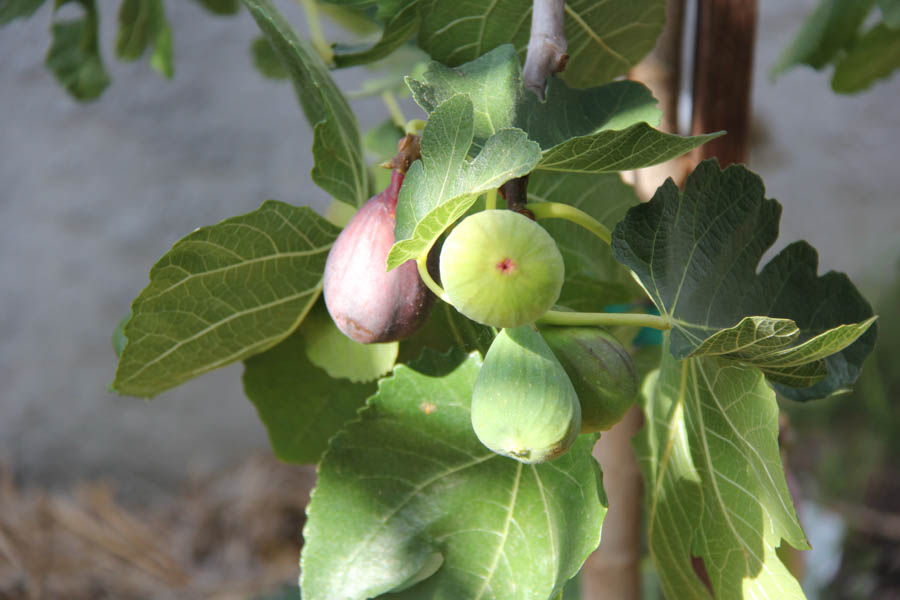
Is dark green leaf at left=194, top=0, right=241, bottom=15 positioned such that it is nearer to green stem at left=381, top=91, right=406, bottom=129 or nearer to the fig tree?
green stem at left=381, top=91, right=406, bottom=129

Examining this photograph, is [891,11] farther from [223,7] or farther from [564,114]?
[223,7]

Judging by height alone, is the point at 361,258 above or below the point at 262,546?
above

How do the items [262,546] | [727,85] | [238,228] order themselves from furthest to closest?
[262,546] < [727,85] < [238,228]

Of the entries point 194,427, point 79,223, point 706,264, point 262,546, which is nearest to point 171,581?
point 262,546

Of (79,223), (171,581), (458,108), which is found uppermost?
(458,108)

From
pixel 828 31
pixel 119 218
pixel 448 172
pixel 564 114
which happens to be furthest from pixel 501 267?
pixel 119 218

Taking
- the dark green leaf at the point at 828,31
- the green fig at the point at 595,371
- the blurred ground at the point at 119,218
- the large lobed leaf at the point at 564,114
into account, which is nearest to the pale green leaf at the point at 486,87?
the large lobed leaf at the point at 564,114

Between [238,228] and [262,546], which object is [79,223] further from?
[238,228]
